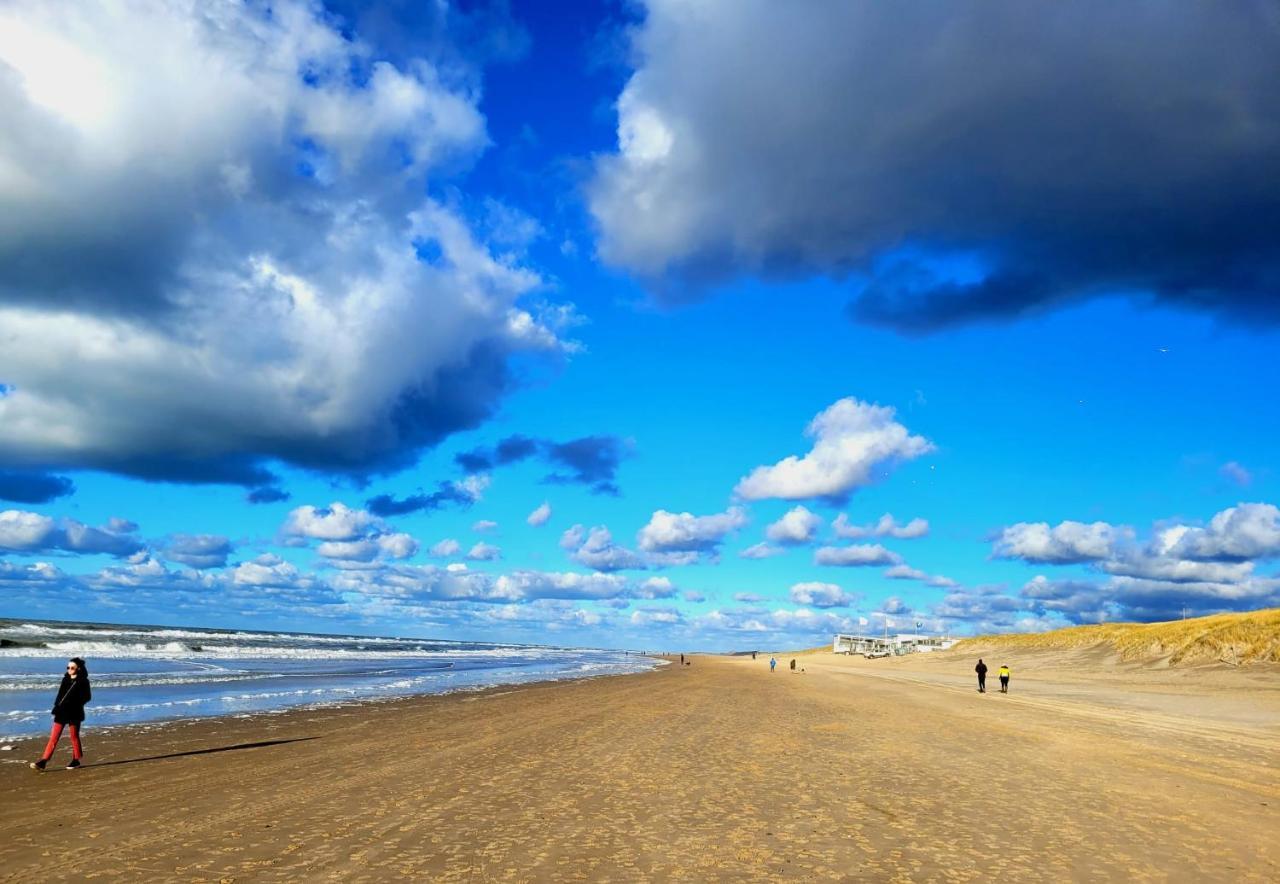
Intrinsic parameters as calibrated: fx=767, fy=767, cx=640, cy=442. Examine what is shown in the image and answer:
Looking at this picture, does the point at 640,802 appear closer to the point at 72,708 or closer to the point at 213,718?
the point at 72,708

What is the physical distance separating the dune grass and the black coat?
67.1m

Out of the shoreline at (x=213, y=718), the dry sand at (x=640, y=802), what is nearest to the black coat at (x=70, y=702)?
the dry sand at (x=640, y=802)

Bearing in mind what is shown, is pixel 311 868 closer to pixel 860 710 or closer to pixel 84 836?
pixel 84 836

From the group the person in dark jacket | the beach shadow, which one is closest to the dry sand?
the beach shadow

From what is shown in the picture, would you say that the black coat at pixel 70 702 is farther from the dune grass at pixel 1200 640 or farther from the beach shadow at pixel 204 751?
the dune grass at pixel 1200 640

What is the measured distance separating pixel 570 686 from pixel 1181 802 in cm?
3743

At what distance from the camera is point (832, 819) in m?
12.9

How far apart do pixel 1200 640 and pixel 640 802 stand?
6713 centimetres

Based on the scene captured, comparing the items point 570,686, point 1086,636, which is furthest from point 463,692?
point 1086,636

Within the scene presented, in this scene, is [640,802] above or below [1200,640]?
below

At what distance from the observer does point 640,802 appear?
45.3ft

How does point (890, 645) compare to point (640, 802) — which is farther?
point (890, 645)

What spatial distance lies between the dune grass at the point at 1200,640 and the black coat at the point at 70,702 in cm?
6711

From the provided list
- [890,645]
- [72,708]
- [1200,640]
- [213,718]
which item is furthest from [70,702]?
[890,645]
